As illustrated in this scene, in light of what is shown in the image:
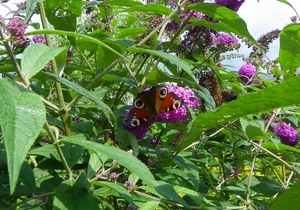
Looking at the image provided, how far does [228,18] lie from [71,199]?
0.75 meters

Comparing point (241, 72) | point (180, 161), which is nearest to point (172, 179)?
point (180, 161)

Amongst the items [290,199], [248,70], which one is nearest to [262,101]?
[290,199]

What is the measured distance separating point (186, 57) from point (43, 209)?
1129 millimetres

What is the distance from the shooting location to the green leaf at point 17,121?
51 cm

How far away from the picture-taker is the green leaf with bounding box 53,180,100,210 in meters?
1.02

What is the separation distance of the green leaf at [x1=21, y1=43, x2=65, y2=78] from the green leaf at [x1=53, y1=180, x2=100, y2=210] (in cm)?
30

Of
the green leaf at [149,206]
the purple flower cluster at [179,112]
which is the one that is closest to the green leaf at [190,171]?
the purple flower cluster at [179,112]

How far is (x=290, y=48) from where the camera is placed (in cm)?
137

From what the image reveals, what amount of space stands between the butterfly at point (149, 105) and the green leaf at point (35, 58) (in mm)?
635

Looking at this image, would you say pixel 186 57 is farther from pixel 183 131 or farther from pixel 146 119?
pixel 146 119

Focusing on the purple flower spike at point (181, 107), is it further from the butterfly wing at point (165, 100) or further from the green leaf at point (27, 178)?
the green leaf at point (27, 178)

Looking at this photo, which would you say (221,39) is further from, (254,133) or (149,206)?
(149,206)

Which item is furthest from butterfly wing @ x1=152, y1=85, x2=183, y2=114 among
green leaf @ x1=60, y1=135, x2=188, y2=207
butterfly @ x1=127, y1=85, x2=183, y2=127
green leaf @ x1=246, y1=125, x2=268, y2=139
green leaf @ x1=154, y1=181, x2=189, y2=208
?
green leaf @ x1=60, y1=135, x2=188, y2=207

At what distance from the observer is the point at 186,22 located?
176cm
